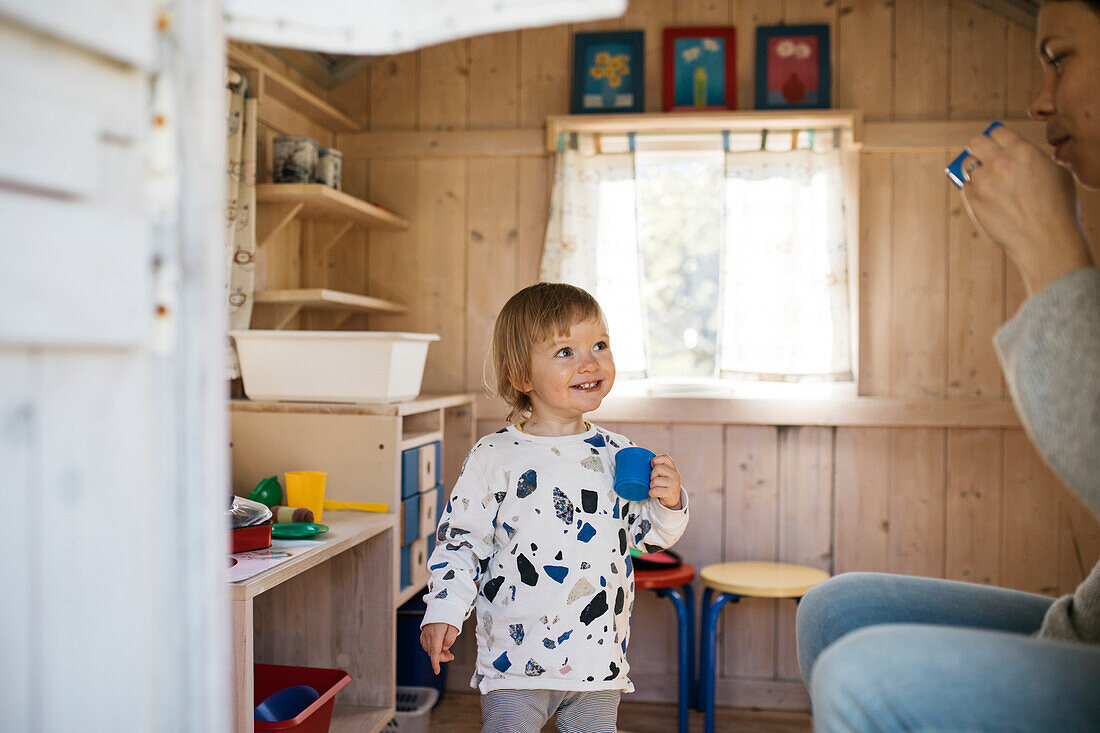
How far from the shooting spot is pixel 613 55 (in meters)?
2.80

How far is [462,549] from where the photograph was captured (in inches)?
60.0

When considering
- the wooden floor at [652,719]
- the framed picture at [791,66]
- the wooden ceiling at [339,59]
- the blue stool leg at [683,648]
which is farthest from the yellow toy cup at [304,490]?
the framed picture at [791,66]

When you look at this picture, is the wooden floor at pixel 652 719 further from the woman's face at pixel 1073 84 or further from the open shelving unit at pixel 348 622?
the woman's face at pixel 1073 84

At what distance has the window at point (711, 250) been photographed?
2.68m

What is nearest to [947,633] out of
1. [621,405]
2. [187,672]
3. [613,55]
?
[187,672]

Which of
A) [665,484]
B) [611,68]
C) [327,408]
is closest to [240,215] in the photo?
[327,408]

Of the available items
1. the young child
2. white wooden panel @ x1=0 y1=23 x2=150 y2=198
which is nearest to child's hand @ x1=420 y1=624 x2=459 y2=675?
the young child

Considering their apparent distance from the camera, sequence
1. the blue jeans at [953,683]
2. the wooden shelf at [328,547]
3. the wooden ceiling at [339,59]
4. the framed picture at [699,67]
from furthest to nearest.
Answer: the framed picture at [699,67] < the wooden ceiling at [339,59] < the wooden shelf at [328,547] < the blue jeans at [953,683]

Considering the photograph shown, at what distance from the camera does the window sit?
8.79 ft

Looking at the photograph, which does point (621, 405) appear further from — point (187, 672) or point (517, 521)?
point (187, 672)

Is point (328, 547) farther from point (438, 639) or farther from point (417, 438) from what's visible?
point (417, 438)

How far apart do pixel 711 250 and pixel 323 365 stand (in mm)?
1399

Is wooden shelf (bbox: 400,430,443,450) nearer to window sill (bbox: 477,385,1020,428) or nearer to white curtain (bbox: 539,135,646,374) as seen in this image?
window sill (bbox: 477,385,1020,428)

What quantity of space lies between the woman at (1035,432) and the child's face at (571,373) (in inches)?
32.5
